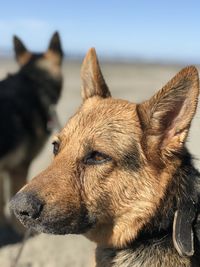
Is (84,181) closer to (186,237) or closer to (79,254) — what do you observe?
(186,237)

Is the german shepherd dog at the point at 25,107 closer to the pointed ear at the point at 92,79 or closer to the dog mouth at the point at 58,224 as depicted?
the pointed ear at the point at 92,79

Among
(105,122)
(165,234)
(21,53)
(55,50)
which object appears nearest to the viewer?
(165,234)

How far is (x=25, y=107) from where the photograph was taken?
8047 millimetres

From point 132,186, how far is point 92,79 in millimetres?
1111

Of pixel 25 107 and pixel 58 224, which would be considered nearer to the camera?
pixel 58 224

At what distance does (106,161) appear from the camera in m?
3.59

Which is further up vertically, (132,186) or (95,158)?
(95,158)

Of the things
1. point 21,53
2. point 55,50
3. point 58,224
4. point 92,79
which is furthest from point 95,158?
point 21,53

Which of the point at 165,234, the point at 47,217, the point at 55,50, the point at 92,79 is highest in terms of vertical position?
the point at 92,79

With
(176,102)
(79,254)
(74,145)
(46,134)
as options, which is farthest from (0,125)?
(176,102)

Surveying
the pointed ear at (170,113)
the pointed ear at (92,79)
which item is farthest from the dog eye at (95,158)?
the pointed ear at (92,79)

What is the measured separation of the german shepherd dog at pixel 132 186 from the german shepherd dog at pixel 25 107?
3.69 meters

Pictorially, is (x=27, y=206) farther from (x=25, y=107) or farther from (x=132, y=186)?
(x=25, y=107)

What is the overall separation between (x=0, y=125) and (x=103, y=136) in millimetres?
3814
